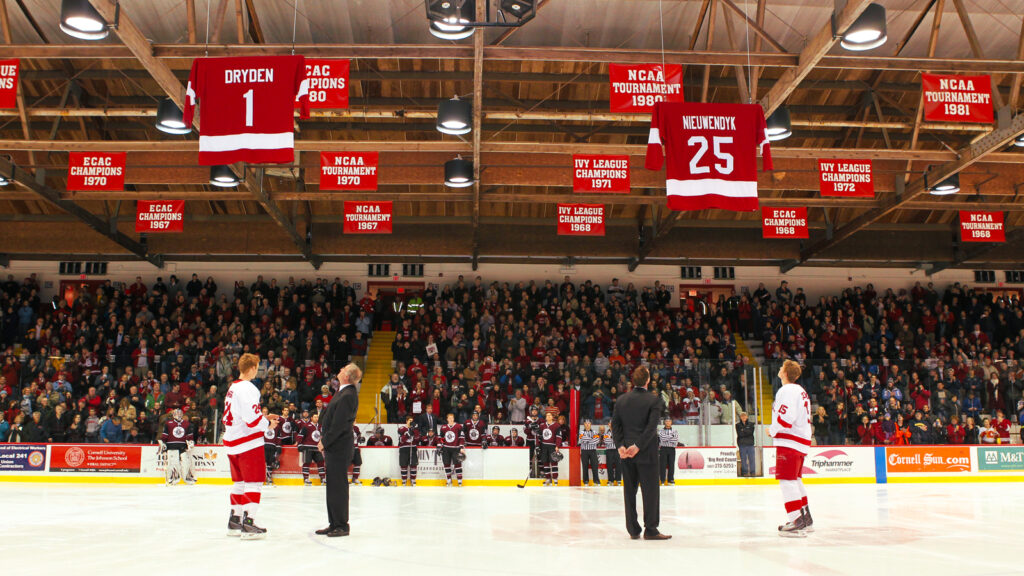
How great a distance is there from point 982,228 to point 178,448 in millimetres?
20851

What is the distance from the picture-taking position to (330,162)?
17109 millimetres

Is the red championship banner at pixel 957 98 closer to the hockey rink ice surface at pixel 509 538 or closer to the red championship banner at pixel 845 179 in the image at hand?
the red championship banner at pixel 845 179

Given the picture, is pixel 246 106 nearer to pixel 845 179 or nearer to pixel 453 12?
pixel 453 12

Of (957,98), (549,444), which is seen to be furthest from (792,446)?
(549,444)

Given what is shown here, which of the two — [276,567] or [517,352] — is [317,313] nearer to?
[517,352]

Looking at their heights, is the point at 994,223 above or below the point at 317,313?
above

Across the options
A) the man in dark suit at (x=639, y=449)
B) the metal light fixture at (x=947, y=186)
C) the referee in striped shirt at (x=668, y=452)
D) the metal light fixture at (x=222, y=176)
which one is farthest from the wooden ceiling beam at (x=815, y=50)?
the metal light fixture at (x=222, y=176)

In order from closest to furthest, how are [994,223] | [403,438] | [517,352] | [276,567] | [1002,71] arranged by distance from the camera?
[276,567]
[1002,71]
[403,438]
[994,223]
[517,352]

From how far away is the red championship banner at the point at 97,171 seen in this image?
17.2m

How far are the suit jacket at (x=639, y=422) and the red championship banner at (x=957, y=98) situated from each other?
360 inches

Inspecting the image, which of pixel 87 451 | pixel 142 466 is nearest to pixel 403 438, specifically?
pixel 142 466

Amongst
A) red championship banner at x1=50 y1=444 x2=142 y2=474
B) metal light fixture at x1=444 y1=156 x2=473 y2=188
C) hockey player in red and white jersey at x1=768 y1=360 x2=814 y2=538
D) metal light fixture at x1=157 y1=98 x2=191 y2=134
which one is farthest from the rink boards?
hockey player in red and white jersey at x1=768 y1=360 x2=814 y2=538

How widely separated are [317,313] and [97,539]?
1846 cm

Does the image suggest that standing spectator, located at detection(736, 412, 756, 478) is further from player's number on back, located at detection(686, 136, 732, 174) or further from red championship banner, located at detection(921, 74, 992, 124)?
player's number on back, located at detection(686, 136, 732, 174)
